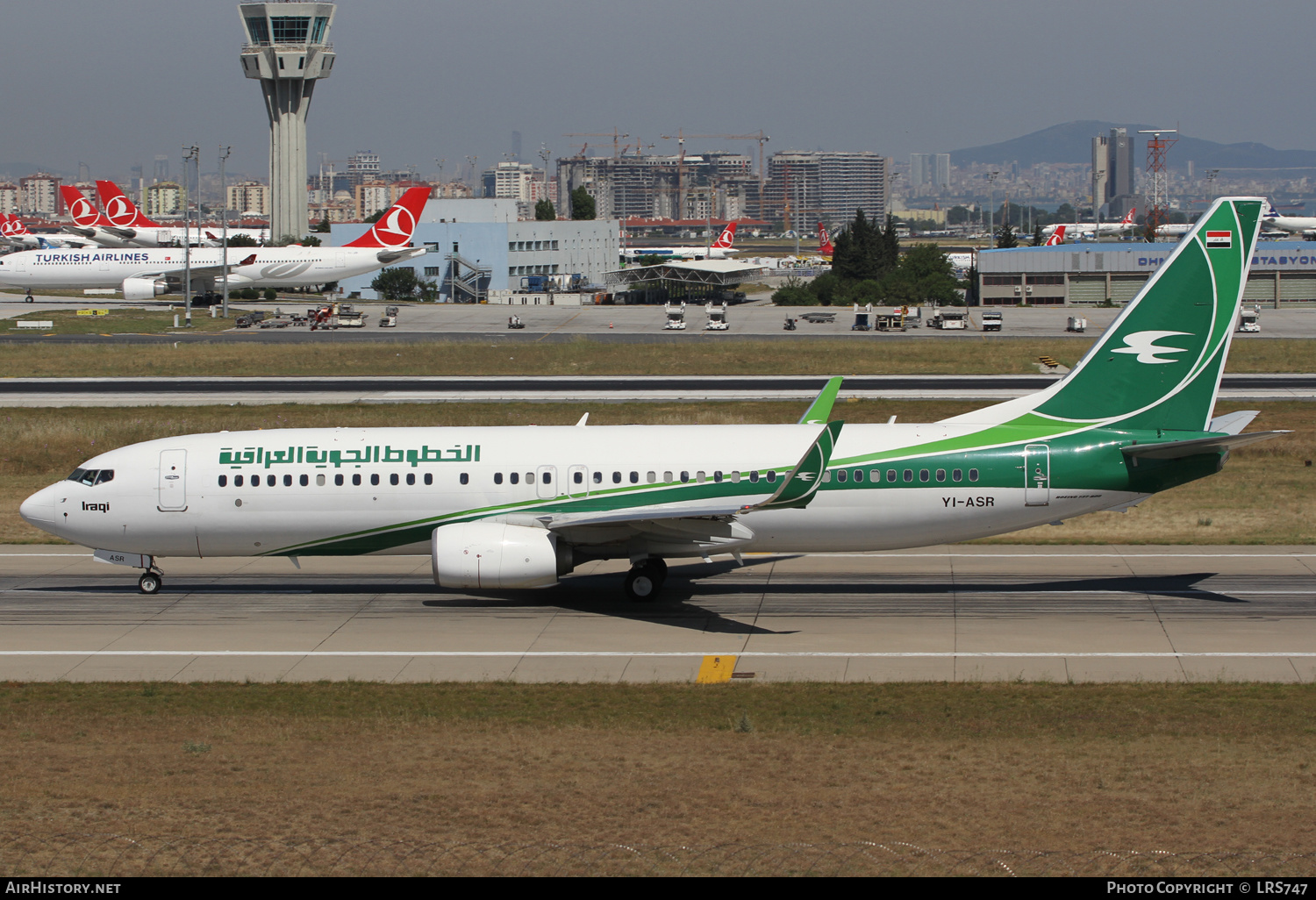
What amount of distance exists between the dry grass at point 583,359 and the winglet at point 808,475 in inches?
1889

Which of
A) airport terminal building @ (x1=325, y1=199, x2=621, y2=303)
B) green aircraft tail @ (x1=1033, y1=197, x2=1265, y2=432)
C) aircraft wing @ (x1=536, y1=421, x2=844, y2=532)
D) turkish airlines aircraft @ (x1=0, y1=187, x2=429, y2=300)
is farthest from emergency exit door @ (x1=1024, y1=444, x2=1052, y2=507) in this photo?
airport terminal building @ (x1=325, y1=199, x2=621, y2=303)

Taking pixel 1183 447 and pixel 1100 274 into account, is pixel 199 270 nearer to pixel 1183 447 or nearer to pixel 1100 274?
pixel 1100 274

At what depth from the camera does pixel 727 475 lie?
99.9ft

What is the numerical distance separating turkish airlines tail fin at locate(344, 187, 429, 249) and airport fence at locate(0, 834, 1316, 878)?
13353 centimetres

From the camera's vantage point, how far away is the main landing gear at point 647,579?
31.0 metres

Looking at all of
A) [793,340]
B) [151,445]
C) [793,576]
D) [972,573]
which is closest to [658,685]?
[793,576]

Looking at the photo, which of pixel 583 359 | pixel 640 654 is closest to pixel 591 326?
pixel 583 359

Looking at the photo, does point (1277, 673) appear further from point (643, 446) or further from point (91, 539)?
point (91, 539)

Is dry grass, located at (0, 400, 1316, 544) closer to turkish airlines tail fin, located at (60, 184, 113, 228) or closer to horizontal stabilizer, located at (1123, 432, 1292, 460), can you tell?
horizontal stabilizer, located at (1123, 432, 1292, 460)

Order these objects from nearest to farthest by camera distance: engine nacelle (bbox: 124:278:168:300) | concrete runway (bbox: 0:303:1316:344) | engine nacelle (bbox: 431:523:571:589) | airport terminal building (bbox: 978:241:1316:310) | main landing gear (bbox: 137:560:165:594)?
engine nacelle (bbox: 431:523:571:589) < main landing gear (bbox: 137:560:165:594) < concrete runway (bbox: 0:303:1316:344) < engine nacelle (bbox: 124:278:168:300) < airport terminal building (bbox: 978:241:1316:310)

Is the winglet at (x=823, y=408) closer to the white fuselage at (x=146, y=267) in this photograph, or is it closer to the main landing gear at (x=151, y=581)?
the main landing gear at (x=151, y=581)

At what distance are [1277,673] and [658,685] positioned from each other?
1208cm

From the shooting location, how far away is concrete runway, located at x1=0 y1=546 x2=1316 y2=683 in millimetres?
25672

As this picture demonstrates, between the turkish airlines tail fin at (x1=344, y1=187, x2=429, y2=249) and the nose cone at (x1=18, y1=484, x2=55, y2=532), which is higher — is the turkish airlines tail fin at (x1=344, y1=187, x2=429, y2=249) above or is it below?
above
